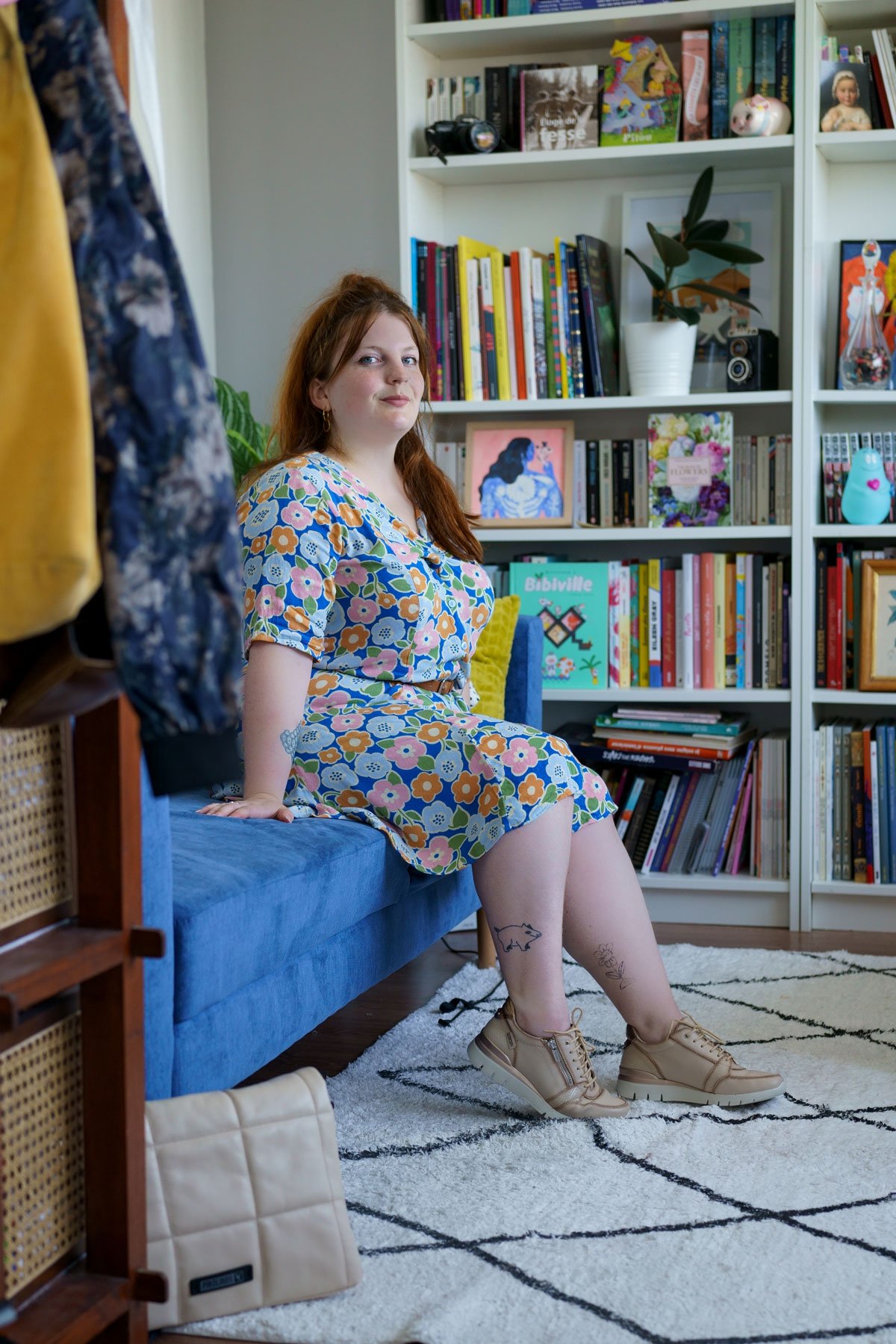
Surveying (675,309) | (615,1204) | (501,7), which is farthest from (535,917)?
(501,7)

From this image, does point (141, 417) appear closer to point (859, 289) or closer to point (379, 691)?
point (379, 691)

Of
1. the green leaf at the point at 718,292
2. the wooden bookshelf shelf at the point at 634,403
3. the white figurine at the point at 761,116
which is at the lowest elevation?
the wooden bookshelf shelf at the point at 634,403

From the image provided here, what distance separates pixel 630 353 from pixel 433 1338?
218 cm

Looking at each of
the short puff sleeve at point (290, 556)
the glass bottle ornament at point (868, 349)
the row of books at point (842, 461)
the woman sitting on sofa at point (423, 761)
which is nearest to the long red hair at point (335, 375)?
the woman sitting on sofa at point (423, 761)

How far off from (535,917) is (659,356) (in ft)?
5.07

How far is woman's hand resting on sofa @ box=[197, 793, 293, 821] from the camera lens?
6.11 ft

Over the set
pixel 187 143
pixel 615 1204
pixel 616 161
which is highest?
pixel 187 143

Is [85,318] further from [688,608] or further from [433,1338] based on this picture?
[688,608]

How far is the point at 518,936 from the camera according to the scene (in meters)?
1.83

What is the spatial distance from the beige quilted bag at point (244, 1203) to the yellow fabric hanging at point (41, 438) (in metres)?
0.66

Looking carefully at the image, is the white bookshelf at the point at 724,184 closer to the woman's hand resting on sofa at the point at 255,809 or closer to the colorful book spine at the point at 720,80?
the colorful book spine at the point at 720,80

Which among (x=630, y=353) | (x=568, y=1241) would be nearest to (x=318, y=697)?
(x=568, y=1241)

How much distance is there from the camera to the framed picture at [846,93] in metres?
2.86

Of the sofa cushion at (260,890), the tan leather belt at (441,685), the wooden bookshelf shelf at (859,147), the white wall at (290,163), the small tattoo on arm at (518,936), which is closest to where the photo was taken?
the sofa cushion at (260,890)
